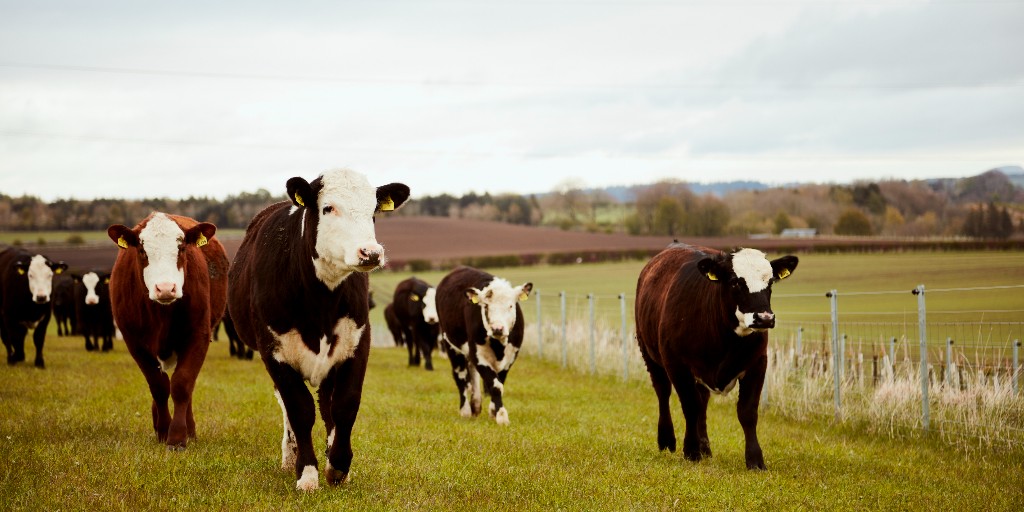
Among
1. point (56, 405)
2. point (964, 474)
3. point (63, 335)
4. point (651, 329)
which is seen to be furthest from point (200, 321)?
point (63, 335)

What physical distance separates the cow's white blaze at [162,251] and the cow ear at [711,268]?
15.0ft

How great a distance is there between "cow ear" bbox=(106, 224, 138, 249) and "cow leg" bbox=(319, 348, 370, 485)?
3.17 metres

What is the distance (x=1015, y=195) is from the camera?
94.2 feet

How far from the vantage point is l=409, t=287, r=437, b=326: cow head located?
20531 millimetres

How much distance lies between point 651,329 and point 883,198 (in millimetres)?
34550

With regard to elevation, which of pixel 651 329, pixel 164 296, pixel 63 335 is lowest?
pixel 63 335

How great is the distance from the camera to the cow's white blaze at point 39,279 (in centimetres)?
1628

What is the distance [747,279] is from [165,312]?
17.5 ft

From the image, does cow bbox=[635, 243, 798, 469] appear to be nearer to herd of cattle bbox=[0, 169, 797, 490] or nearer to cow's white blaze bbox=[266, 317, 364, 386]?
herd of cattle bbox=[0, 169, 797, 490]

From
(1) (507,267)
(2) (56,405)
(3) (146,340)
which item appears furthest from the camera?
(1) (507,267)

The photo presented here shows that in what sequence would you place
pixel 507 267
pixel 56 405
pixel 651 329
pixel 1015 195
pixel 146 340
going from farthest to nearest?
pixel 507 267, pixel 1015 195, pixel 56 405, pixel 651 329, pixel 146 340

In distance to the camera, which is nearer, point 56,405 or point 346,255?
point 346,255

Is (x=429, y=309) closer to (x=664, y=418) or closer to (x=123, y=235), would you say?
(x=664, y=418)

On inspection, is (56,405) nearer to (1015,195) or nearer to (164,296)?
(164,296)
